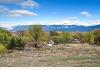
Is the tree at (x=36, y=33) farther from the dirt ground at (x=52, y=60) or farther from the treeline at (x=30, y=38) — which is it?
the dirt ground at (x=52, y=60)

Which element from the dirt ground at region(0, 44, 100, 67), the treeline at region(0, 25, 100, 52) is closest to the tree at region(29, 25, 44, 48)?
the treeline at region(0, 25, 100, 52)

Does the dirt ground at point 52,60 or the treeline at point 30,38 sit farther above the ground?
the dirt ground at point 52,60

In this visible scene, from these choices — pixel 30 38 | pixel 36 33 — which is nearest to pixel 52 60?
pixel 30 38

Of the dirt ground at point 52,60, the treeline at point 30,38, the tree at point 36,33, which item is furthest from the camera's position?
the tree at point 36,33

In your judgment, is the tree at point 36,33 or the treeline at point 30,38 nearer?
the treeline at point 30,38

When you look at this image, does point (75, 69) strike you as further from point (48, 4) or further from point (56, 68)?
point (48, 4)

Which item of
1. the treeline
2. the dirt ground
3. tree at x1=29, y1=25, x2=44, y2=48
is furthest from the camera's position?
tree at x1=29, y1=25, x2=44, y2=48

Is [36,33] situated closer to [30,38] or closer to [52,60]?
[30,38]

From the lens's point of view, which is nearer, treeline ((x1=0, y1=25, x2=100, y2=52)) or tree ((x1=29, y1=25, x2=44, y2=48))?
treeline ((x1=0, y1=25, x2=100, y2=52))

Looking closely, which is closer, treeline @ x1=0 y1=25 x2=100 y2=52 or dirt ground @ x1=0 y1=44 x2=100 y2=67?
dirt ground @ x1=0 y1=44 x2=100 y2=67

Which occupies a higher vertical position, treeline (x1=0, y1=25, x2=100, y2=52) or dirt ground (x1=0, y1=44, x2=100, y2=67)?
dirt ground (x1=0, y1=44, x2=100, y2=67)

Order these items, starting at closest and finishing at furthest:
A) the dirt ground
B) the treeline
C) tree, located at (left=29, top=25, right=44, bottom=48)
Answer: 1. the dirt ground
2. the treeline
3. tree, located at (left=29, top=25, right=44, bottom=48)

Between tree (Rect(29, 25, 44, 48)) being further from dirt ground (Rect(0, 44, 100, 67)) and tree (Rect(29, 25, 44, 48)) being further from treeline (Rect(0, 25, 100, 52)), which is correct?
dirt ground (Rect(0, 44, 100, 67))

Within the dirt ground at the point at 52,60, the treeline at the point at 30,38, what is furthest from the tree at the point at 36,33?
the dirt ground at the point at 52,60
